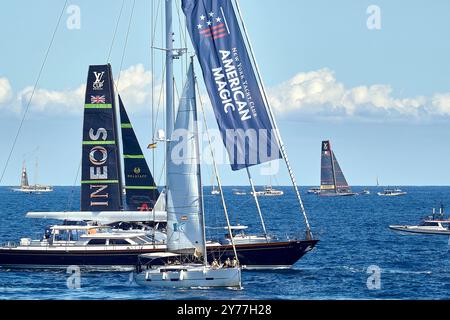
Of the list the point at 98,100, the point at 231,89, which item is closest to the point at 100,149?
the point at 98,100

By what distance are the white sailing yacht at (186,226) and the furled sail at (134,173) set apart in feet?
60.1

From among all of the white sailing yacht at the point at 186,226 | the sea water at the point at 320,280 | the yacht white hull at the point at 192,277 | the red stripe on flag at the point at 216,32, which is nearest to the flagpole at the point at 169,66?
the white sailing yacht at the point at 186,226

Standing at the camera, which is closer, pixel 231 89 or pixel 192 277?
pixel 192 277

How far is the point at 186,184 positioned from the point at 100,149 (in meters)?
15.4

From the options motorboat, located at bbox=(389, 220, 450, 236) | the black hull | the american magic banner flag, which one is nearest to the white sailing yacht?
the black hull

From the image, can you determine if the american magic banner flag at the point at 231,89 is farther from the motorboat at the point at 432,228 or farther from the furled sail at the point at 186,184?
the motorboat at the point at 432,228

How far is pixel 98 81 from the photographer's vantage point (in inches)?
2189

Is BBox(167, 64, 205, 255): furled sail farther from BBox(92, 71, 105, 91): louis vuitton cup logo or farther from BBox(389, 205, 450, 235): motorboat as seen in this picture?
BBox(389, 205, 450, 235): motorboat

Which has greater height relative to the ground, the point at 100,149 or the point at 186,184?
the point at 100,149

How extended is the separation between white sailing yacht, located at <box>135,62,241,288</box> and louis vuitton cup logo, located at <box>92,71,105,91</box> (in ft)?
Result: 50.2

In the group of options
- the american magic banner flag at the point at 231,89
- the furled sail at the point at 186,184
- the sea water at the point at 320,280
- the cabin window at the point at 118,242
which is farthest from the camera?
the cabin window at the point at 118,242

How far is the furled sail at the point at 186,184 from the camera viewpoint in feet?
132

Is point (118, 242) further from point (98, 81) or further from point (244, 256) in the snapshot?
point (98, 81)
